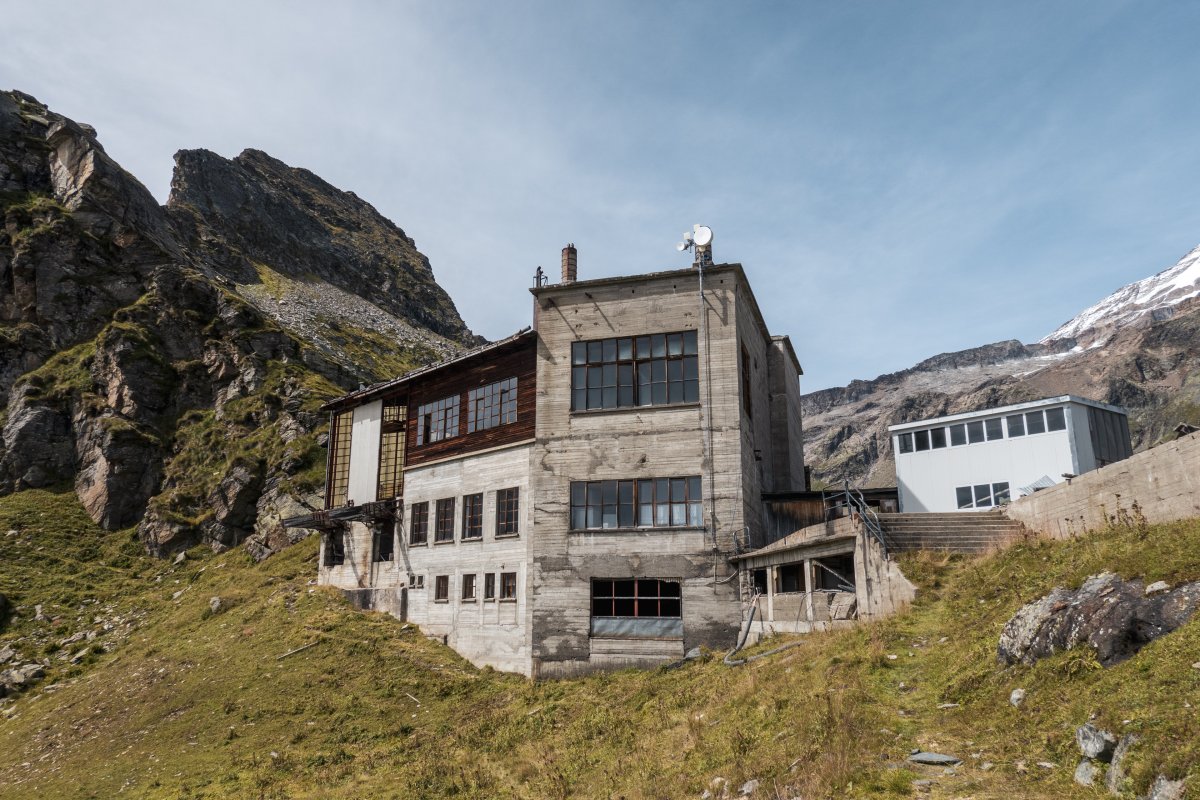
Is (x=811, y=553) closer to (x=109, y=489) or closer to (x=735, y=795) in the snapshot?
(x=735, y=795)

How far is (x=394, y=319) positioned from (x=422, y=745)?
328 ft

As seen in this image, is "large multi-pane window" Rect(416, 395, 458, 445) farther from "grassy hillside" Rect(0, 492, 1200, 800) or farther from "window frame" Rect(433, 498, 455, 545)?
"grassy hillside" Rect(0, 492, 1200, 800)

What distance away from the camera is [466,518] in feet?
111

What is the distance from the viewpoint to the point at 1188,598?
11.6 meters

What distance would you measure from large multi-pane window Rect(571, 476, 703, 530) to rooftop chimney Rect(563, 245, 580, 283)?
9423 mm

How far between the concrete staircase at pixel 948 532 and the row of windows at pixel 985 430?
8429 millimetres

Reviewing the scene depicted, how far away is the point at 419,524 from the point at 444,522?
2050mm

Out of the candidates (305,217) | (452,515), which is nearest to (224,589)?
(452,515)

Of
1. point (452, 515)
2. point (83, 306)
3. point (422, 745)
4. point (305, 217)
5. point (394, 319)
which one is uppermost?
point (305, 217)

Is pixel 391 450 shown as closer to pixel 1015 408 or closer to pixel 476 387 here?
pixel 476 387

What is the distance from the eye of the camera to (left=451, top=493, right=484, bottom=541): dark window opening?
3316cm

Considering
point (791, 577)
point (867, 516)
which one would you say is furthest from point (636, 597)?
point (867, 516)

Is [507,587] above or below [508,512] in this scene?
below

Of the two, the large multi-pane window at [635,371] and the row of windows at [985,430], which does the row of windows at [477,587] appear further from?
the row of windows at [985,430]
